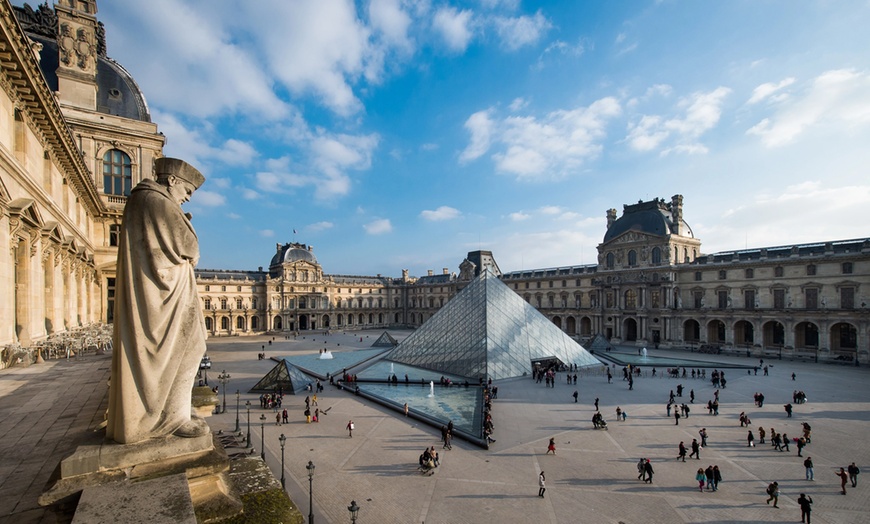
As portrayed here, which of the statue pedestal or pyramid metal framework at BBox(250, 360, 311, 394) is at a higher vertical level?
the statue pedestal

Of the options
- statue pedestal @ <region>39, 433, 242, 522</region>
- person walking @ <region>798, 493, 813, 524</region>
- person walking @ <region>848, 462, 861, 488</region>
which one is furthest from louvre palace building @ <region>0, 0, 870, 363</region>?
person walking @ <region>848, 462, 861, 488</region>

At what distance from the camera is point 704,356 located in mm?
36938

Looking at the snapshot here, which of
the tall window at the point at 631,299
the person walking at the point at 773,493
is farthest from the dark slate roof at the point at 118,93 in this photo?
the tall window at the point at 631,299

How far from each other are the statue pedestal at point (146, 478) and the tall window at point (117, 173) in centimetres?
2846

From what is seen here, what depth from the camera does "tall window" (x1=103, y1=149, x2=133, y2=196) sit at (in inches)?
977

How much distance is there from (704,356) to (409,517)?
122 feet

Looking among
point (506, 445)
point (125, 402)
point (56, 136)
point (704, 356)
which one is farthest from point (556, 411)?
point (704, 356)

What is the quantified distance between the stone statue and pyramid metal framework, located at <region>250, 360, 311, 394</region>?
2083 cm

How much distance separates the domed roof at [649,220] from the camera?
43.2m

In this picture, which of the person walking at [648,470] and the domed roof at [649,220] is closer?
the person walking at [648,470]

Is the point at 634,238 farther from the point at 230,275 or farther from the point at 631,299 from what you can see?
the point at 230,275

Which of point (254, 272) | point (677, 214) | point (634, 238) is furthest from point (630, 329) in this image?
point (254, 272)

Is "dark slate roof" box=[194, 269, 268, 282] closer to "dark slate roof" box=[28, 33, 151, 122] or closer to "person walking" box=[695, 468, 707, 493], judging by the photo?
"dark slate roof" box=[28, 33, 151, 122]

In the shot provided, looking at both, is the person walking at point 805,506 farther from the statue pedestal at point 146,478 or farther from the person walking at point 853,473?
the statue pedestal at point 146,478
